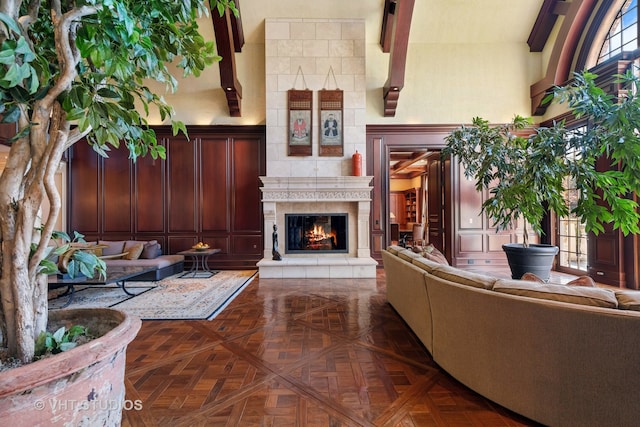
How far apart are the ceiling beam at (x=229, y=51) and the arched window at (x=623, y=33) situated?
6250 mm

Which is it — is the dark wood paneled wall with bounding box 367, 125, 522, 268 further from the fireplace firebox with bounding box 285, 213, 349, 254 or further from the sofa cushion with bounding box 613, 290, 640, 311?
the sofa cushion with bounding box 613, 290, 640, 311

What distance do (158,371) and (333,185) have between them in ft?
12.9

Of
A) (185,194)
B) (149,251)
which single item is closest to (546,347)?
(149,251)

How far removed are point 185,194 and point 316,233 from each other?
2.98 metres

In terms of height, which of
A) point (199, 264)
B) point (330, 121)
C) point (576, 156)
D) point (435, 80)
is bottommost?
point (199, 264)

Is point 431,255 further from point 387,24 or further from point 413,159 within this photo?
point 413,159

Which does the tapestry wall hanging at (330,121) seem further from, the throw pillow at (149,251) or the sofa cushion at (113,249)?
the sofa cushion at (113,249)

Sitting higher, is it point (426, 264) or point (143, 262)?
point (426, 264)

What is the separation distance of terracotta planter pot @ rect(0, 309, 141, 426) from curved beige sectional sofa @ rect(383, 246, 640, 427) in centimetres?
183

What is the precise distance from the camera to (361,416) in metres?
1.51

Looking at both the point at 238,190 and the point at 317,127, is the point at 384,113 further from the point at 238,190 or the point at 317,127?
the point at 238,190

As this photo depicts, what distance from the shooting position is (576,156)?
3230 mm

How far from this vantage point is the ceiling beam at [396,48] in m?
4.63

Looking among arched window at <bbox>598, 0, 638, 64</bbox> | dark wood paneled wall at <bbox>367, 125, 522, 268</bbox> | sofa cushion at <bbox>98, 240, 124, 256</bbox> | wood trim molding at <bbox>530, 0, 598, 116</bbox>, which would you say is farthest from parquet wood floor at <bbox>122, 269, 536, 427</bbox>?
arched window at <bbox>598, 0, 638, 64</bbox>
